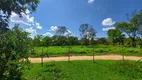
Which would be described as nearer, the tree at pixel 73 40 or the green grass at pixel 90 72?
the green grass at pixel 90 72

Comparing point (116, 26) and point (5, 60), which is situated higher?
point (116, 26)

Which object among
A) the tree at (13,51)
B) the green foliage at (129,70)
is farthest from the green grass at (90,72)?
the tree at (13,51)

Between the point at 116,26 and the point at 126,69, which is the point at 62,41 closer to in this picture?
the point at 116,26

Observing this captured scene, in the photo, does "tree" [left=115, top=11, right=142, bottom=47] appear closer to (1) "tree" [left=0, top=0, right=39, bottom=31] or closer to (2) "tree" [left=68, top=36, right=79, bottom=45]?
(2) "tree" [left=68, top=36, right=79, bottom=45]

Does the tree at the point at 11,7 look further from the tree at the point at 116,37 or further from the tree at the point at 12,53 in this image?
the tree at the point at 116,37

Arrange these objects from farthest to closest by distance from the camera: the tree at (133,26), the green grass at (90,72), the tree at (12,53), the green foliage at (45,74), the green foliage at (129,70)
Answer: the tree at (133,26), the green foliage at (129,70), the green grass at (90,72), the green foliage at (45,74), the tree at (12,53)

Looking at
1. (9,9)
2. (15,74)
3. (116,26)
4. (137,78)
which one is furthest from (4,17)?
(116,26)

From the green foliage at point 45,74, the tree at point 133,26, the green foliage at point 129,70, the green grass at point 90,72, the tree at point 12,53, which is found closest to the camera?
the tree at point 12,53

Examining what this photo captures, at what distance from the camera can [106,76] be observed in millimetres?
18438

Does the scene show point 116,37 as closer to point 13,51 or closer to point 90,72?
point 90,72

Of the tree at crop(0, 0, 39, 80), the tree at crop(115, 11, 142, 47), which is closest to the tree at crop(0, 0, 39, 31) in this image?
the tree at crop(0, 0, 39, 80)

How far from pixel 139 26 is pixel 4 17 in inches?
2717

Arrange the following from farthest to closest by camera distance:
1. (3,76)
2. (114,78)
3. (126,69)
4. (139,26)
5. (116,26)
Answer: (116,26), (139,26), (126,69), (114,78), (3,76)

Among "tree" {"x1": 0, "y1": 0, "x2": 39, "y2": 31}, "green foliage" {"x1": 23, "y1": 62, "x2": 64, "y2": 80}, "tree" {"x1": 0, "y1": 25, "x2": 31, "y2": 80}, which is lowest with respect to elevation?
"green foliage" {"x1": 23, "y1": 62, "x2": 64, "y2": 80}
